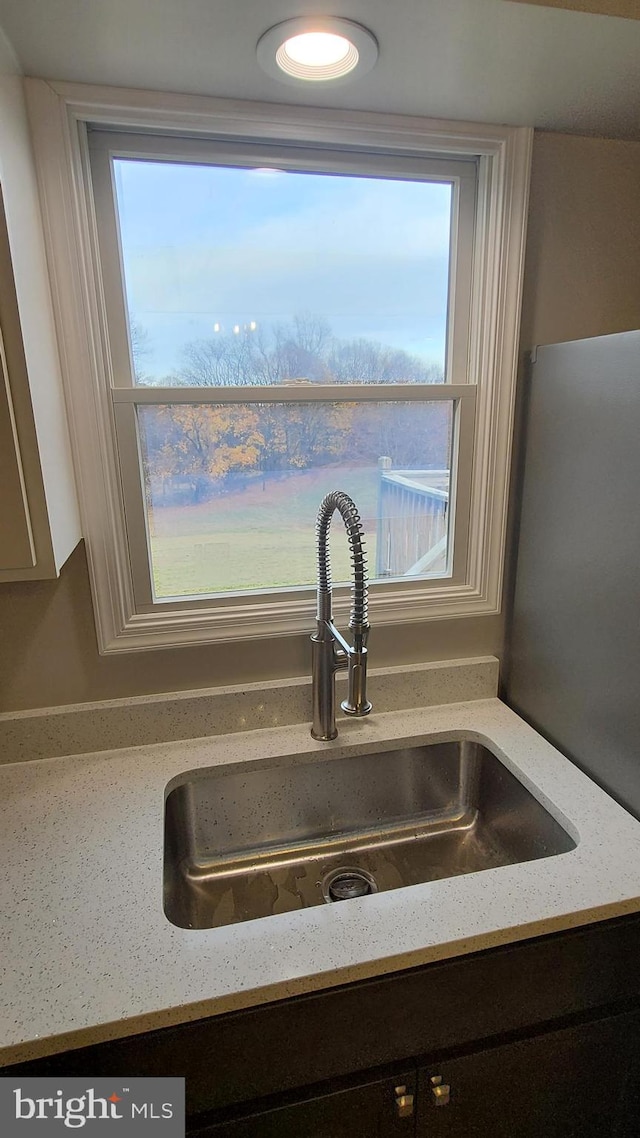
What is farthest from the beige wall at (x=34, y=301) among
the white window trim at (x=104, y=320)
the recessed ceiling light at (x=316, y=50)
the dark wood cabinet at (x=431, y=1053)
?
the dark wood cabinet at (x=431, y=1053)

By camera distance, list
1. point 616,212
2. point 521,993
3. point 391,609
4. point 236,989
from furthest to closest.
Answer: point 391,609 < point 616,212 < point 521,993 < point 236,989

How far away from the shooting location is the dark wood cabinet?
2.45 feet

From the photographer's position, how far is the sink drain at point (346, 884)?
3.71ft

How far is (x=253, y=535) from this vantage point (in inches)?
50.6

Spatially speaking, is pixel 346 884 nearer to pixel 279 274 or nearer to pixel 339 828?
pixel 339 828

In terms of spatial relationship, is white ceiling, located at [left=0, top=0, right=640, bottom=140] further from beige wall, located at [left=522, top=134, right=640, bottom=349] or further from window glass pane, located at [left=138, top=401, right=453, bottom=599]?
window glass pane, located at [left=138, top=401, right=453, bottom=599]

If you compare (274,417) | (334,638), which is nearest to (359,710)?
(334,638)

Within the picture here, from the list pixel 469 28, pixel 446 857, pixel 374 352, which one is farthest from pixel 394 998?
pixel 469 28

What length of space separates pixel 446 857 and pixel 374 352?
3.58 feet

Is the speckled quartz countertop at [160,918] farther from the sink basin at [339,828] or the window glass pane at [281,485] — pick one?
the window glass pane at [281,485]

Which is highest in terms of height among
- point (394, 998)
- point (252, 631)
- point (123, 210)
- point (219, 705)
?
point (123, 210)

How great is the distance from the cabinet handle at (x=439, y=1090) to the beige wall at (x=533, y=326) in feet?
2.41

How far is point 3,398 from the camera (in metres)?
0.78

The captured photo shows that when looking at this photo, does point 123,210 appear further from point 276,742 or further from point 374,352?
point 276,742
